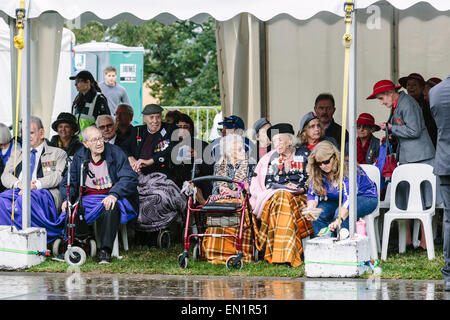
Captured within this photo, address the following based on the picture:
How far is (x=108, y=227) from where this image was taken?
8.77 meters

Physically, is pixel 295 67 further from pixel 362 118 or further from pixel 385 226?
pixel 385 226

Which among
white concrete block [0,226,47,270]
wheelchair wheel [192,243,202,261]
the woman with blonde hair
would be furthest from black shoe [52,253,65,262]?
the woman with blonde hair

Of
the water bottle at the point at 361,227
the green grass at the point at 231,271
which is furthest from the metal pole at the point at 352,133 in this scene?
the green grass at the point at 231,271

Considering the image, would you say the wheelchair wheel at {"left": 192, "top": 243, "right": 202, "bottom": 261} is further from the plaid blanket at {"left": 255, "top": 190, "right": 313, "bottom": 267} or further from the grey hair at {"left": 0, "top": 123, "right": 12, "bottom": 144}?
the grey hair at {"left": 0, "top": 123, "right": 12, "bottom": 144}

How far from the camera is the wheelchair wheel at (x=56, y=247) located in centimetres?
896

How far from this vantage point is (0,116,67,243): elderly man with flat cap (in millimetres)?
8930

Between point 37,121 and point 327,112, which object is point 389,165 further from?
point 37,121

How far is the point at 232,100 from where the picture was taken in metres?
10.8

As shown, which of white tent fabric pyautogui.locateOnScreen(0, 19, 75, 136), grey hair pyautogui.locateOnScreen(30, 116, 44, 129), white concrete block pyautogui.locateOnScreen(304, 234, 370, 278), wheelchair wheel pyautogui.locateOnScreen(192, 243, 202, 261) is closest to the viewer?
white concrete block pyautogui.locateOnScreen(304, 234, 370, 278)

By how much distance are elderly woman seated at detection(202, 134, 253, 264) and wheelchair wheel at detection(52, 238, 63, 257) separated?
5.11ft

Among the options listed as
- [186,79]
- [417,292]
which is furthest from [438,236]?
[186,79]

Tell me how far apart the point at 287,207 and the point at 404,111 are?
1897 millimetres

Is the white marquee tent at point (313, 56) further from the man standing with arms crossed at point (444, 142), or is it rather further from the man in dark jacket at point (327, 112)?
the man standing with arms crossed at point (444, 142)

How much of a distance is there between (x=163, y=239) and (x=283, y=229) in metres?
1.96
